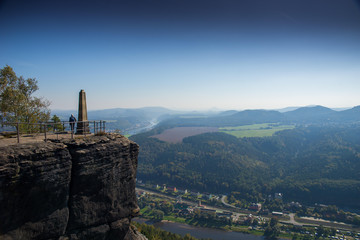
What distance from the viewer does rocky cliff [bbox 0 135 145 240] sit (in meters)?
11.2

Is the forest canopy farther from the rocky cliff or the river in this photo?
the river

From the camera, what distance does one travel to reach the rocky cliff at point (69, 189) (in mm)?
11211

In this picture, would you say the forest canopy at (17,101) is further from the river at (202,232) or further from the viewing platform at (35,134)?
the river at (202,232)

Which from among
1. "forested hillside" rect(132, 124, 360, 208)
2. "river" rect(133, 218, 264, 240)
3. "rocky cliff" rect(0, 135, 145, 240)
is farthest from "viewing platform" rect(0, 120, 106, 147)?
"forested hillside" rect(132, 124, 360, 208)

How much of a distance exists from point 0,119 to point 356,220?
8921cm

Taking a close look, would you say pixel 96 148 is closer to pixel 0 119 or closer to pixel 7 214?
pixel 7 214

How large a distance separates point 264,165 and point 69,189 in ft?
441

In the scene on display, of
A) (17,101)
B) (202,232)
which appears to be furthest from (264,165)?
(17,101)

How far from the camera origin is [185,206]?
274 ft

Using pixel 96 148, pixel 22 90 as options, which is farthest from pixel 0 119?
pixel 96 148

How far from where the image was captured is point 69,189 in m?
13.7

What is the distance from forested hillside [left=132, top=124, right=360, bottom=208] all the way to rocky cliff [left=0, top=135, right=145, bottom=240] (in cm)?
8563

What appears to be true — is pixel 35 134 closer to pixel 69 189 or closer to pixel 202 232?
pixel 69 189

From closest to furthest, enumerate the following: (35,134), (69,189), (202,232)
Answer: (69,189)
(35,134)
(202,232)
